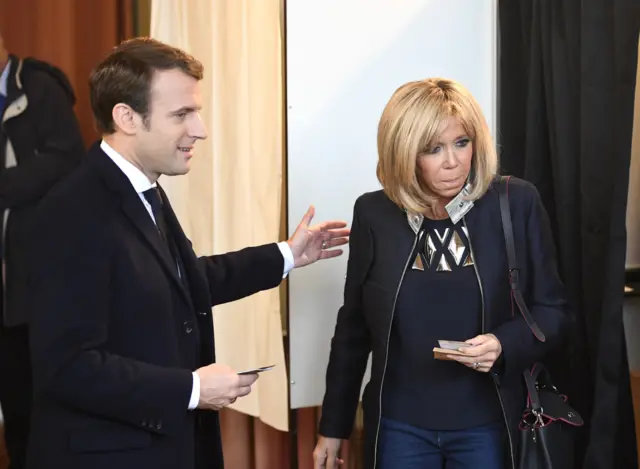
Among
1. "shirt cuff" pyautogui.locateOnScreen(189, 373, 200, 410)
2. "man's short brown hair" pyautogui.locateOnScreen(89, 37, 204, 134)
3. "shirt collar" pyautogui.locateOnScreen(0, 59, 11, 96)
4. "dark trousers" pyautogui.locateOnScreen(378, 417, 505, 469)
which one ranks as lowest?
"dark trousers" pyautogui.locateOnScreen(378, 417, 505, 469)

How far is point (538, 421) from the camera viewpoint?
1.41 m

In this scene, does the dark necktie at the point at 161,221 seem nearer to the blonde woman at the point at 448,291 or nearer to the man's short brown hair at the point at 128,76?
the man's short brown hair at the point at 128,76

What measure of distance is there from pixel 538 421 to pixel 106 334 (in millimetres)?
861

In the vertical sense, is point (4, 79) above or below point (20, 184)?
above

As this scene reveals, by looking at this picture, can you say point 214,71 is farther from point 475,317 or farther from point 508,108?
point 475,317

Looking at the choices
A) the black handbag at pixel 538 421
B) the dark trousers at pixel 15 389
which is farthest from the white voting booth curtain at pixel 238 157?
the black handbag at pixel 538 421

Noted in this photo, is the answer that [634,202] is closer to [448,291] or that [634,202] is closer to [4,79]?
[448,291]

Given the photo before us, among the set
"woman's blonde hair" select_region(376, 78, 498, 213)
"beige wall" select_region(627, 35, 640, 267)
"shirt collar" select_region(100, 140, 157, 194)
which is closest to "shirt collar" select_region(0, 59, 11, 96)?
"shirt collar" select_region(100, 140, 157, 194)

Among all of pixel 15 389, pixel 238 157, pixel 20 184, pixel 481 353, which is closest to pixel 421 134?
pixel 481 353

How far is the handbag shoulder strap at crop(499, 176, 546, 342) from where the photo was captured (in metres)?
1.42

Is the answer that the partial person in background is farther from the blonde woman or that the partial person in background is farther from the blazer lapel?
the blonde woman

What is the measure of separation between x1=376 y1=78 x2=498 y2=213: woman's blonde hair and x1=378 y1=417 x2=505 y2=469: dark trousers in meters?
0.47

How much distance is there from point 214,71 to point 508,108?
92 centimetres

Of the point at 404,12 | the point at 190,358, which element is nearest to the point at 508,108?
the point at 404,12
